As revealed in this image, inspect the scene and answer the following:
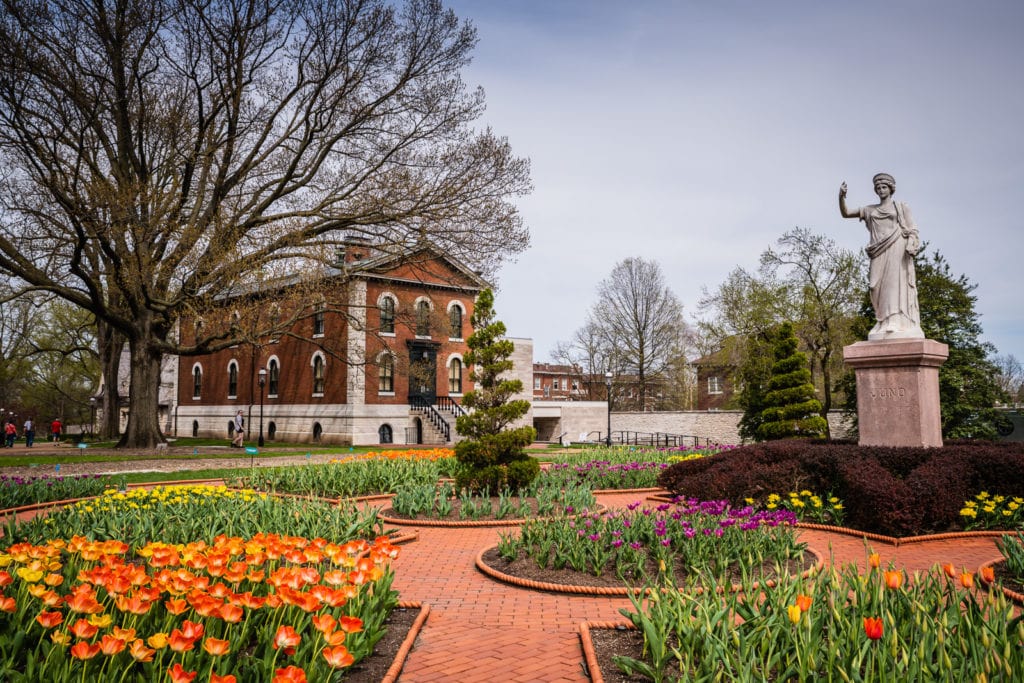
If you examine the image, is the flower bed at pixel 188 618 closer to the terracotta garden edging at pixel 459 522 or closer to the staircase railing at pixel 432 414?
the terracotta garden edging at pixel 459 522

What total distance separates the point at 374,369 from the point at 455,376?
5.53m

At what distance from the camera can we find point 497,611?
20.6 ft

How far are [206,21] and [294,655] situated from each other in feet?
82.7

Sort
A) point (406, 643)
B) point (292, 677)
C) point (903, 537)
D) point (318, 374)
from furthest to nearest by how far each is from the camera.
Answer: point (318, 374) < point (903, 537) < point (406, 643) < point (292, 677)

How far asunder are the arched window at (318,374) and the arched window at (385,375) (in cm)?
329

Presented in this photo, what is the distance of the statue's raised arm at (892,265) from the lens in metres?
12.3

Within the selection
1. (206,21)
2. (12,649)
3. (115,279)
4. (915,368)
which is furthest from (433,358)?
(12,649)

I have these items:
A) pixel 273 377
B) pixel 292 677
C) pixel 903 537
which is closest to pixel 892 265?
pixel 903 537

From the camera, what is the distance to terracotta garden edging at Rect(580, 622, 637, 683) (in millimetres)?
4527

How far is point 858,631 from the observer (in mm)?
3906

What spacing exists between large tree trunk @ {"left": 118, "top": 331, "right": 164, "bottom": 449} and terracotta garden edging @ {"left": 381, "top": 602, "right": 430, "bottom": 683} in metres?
24.6

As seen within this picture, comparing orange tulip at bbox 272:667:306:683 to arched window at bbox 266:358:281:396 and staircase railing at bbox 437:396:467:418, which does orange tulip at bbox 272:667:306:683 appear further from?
arched window at bbox 266:358:281:396

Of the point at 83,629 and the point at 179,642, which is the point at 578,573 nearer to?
the point at 179,642

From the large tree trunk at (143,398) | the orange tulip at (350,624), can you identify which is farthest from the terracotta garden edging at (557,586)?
the large tree trunk at (143,398)
